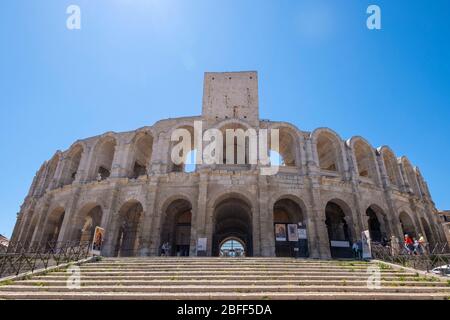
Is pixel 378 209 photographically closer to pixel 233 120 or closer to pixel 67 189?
pixel 233 120

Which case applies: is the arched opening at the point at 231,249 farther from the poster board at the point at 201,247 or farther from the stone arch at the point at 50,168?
the stone arch at the point at 50,168

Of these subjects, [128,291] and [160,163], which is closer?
[128,291]

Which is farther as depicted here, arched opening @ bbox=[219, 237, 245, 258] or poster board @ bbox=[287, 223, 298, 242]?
arched opening @ bbox=[219, 237, 245, 258]

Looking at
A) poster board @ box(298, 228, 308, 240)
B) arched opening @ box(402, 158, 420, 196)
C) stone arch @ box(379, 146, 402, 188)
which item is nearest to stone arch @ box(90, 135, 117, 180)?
poster board @ box(298, 228, 308, 240)

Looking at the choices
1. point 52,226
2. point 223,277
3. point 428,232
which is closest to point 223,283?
point 223,277

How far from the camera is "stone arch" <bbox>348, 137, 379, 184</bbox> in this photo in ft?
69.3

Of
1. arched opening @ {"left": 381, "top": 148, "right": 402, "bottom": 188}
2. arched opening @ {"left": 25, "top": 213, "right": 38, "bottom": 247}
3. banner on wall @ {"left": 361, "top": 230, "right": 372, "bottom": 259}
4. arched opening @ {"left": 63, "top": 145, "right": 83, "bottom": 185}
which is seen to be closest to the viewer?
banner on wall @ {"left": 361, "top": 230, "right": 372, "bottom": 259}

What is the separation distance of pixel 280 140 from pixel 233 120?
17.0 ft

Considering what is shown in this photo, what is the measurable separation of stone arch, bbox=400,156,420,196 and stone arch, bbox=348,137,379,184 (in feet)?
13.2

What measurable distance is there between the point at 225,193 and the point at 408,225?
15.9 meters

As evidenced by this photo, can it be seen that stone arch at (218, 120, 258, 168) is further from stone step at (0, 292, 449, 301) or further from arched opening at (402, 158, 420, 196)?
arched opening at (402, 158, 420, 196)

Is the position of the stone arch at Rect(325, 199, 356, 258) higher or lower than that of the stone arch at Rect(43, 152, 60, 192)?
lower

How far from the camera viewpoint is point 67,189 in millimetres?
21094
